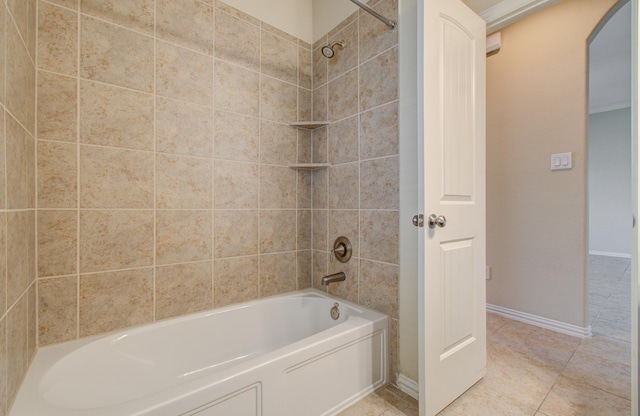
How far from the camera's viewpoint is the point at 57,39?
4.08 feet

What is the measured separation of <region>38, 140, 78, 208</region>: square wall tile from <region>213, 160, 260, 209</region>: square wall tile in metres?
0.64

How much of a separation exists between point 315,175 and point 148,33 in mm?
1272

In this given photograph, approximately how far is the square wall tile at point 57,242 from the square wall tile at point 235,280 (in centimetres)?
67

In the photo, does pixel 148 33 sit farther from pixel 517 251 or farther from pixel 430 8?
pixel 517 251

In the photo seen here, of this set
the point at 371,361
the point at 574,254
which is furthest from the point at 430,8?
the point at 574,254

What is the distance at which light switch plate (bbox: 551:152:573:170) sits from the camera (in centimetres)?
209

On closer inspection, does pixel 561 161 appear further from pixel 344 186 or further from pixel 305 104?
pixel 305 104

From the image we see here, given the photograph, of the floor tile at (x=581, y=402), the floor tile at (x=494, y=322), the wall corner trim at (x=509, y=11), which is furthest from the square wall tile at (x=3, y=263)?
the floor tile at (x=494, y=322)

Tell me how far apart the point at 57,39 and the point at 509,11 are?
86.8 inches

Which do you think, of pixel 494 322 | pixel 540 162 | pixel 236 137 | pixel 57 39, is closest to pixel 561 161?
pixel 540 162

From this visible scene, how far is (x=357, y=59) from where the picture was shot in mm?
1767

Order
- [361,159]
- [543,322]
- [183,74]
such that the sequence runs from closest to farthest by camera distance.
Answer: [183,74], [361,159], [543,322]

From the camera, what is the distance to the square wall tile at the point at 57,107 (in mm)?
1212

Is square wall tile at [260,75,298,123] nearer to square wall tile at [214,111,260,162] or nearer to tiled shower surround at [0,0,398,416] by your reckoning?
tiled shower surround at [0,0,398,416]
